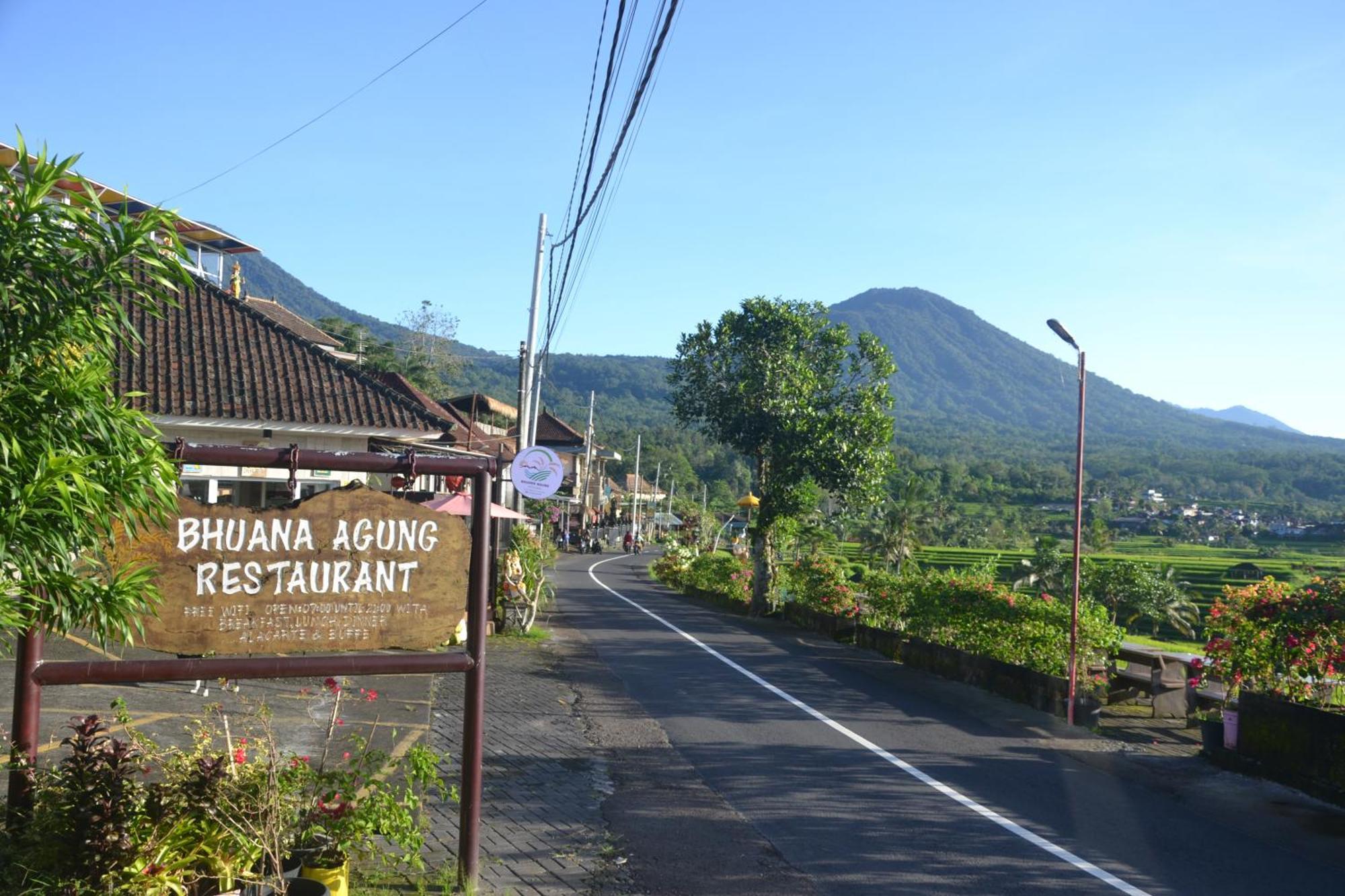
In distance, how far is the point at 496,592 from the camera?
1934 cm

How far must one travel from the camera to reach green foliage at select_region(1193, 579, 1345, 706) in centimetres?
986

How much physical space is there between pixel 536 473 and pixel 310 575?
9802 millimetres

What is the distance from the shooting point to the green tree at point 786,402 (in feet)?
81.3

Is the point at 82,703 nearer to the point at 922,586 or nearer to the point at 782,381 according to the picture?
the point at 922,586

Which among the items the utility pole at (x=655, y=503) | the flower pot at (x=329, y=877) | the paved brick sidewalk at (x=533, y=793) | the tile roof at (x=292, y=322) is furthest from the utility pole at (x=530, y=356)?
the utility pole at (x=655, y=503)

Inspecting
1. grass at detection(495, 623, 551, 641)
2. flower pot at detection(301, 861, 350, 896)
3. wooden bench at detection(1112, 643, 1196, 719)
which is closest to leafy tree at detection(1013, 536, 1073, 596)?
grass at detection(495, 623, 551, 641)

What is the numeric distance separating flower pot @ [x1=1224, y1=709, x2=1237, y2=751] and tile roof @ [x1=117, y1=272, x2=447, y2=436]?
13.1 meters

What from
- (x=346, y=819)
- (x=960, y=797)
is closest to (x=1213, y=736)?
(x=960, y=797)

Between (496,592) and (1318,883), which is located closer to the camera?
(1318,883)

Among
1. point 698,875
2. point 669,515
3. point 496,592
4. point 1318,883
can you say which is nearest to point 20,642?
point 698,875

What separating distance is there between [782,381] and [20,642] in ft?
69.3

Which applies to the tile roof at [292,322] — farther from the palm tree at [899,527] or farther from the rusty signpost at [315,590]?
the rusty signpost at [315,590]

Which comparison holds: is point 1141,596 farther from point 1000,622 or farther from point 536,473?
point 536,473

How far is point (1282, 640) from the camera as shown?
10.3 metres
